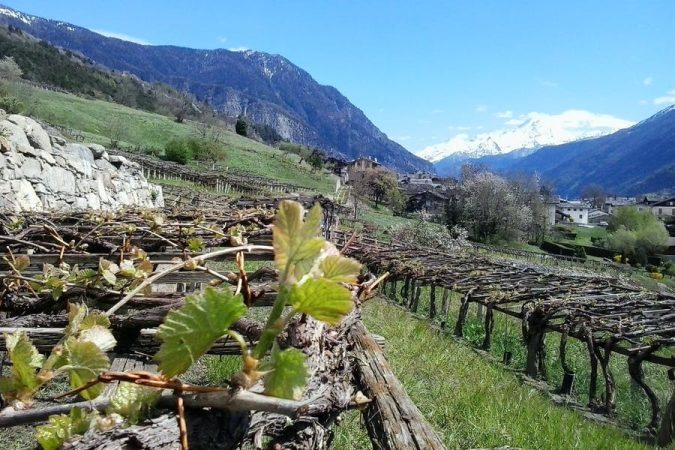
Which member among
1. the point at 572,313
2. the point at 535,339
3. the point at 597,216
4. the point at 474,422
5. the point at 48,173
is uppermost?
the point at 48,173

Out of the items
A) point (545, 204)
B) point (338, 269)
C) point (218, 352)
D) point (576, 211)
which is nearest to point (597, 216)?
point (576, 211)

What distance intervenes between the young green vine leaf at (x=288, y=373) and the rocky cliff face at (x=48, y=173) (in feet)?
23.9

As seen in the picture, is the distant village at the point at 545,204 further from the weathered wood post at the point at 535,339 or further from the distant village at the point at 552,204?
the weathered wood post at the point at 535,339

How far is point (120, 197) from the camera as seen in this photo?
12914 millimetres

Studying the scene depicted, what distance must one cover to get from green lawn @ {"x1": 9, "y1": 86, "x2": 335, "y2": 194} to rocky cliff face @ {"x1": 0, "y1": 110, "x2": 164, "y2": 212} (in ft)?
144

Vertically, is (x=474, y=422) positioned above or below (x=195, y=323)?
below

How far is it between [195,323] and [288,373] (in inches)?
4.7

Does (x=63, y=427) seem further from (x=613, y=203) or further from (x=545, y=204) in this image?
(x=613, y=203)

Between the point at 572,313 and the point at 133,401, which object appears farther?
the point at 572,313

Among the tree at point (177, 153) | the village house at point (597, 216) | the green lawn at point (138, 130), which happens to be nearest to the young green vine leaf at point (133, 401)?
the tree at point (177, 153)

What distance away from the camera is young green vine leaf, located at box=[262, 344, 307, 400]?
548 mm

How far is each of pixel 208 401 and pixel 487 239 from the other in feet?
235

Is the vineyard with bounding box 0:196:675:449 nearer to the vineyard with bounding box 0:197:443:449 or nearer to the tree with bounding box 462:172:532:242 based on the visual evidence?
the vineyard with bounding box 0:197:443:449

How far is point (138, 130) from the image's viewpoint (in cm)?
6881
